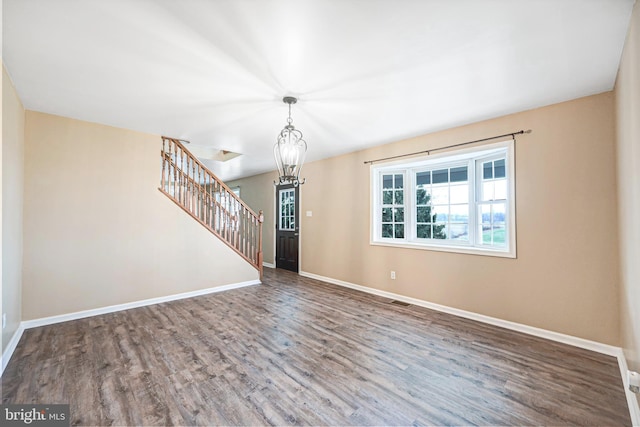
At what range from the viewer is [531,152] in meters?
3.02

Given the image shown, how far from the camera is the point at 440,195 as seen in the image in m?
4.06

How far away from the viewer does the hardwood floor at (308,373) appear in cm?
179

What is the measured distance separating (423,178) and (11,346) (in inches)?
204

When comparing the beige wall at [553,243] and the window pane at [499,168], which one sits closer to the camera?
the beige wall at [553,243]

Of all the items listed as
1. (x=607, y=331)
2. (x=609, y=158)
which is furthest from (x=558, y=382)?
(x=609, y=158)

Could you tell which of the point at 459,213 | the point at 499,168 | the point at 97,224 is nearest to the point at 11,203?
the point at 97,224

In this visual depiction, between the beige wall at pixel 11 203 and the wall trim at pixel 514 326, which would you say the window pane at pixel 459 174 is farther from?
the beige wall at pixel 11 203

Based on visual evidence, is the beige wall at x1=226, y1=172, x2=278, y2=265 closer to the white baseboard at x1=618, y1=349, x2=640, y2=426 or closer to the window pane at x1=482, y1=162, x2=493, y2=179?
the window pane at x1=482, y1=162, x2=493, y2=179

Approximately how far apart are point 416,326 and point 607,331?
1.72m

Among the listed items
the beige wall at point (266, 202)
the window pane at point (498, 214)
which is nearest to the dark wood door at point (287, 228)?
the beige wall at point (266, 202)

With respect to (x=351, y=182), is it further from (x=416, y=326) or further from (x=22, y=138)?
(x=22, y=138)

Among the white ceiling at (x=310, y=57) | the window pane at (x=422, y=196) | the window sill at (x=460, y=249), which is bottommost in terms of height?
the window sill at (x=460, y=249)

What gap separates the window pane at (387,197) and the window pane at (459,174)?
3.31ft

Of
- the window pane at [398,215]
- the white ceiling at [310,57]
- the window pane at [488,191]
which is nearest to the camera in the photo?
the white ceiling at [310,57]
